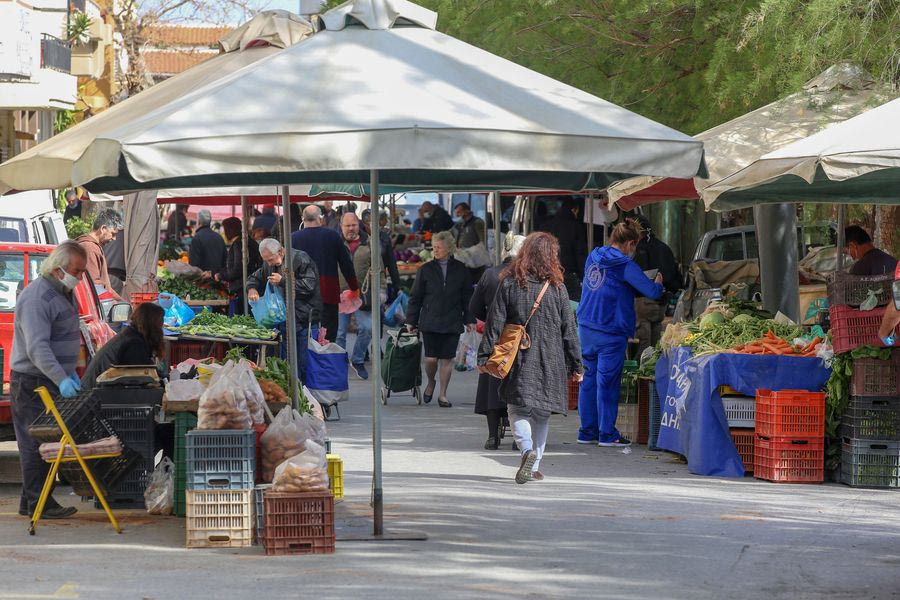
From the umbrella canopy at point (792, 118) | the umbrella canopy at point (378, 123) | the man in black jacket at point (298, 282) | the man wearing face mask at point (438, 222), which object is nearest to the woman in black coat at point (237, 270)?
the man in black jacket at point (298, 282)

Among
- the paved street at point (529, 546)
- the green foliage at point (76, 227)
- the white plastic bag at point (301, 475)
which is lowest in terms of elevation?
the paved street at point (529, 546)

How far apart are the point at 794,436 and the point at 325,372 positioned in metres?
5.33

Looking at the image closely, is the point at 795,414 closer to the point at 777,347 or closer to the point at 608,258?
the point at 777,347


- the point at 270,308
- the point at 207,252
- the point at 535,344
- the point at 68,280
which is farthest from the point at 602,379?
the point at 207,252

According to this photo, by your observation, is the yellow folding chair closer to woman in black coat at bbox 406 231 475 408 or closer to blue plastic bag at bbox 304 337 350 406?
blue plastic bag at bbox 304 337 350 406

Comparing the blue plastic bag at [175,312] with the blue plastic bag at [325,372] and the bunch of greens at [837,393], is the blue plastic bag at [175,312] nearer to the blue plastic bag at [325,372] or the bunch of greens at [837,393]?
the blue plastic bag at [325,372]

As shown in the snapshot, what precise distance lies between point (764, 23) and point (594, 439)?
4.10 m

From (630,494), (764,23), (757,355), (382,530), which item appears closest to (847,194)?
(764,23)

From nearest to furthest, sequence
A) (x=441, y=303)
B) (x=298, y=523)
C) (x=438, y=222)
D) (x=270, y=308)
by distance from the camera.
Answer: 1. (x=298, y=523)
2. (x=270, y=308)
3. (x=441, y=303)
4. (x=438, y=222)

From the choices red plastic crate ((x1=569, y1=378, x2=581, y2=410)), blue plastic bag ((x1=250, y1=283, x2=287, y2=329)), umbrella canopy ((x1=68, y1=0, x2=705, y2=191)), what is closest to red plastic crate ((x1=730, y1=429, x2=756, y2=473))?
umbrella canopy ((x1=68, y1=0, x2=705, y2=191))

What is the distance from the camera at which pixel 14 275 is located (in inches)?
457

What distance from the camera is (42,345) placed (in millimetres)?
8930

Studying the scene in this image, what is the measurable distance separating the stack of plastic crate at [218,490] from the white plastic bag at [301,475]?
28 centimetres

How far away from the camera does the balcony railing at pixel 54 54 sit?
29.5 metres
